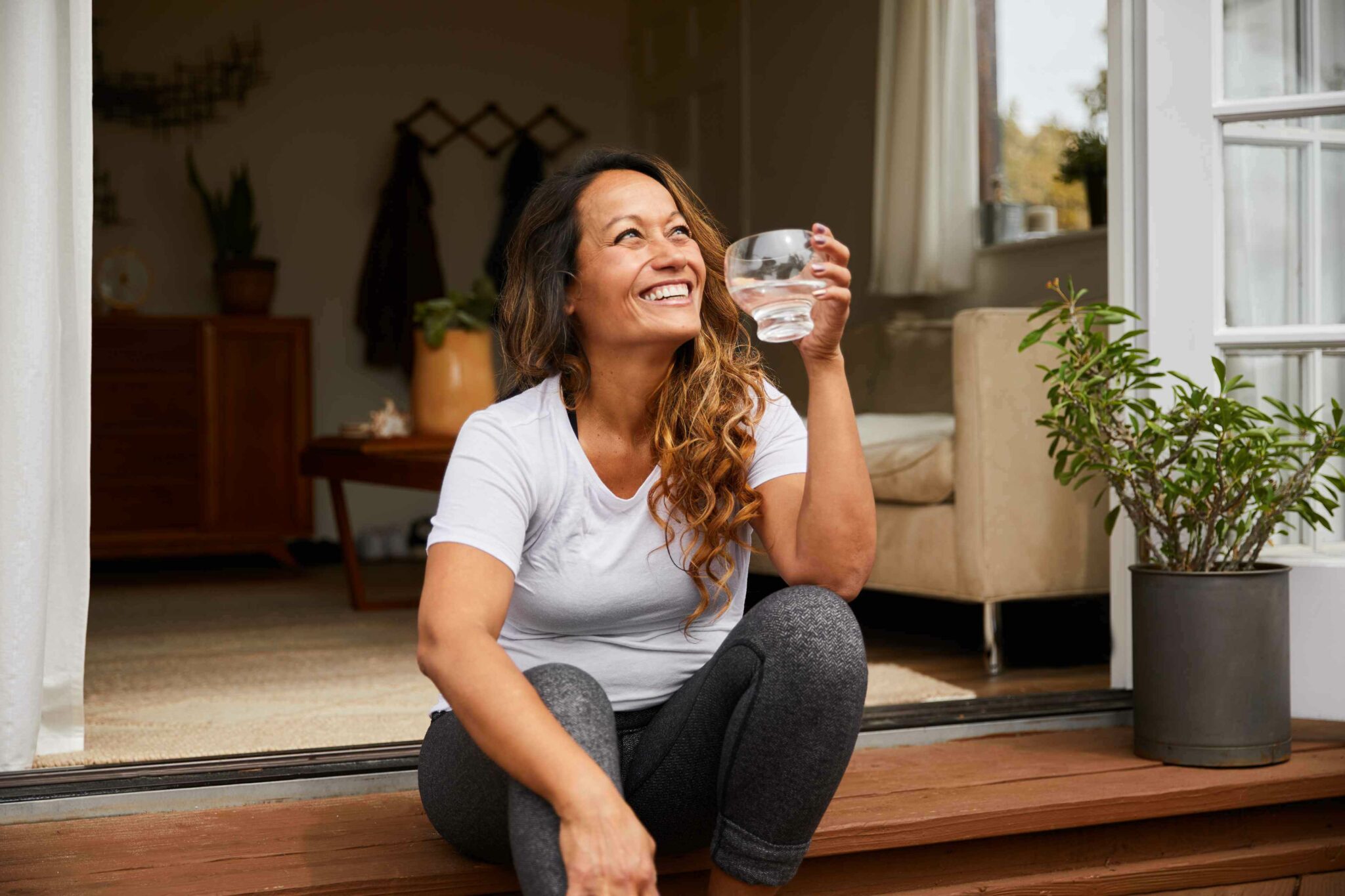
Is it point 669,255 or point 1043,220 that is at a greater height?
point 1043,220

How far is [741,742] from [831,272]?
19.6 inches

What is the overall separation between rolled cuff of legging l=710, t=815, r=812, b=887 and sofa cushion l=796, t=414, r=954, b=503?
1.45m

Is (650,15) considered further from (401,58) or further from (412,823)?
(412,823)

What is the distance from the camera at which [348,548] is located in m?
4.02

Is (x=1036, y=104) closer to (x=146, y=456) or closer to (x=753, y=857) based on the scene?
(x=753, y=857)

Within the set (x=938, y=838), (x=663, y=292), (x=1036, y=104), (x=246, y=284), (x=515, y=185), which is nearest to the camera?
(x=663, y=292)

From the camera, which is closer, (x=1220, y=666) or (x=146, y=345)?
(x=1220, y=666)

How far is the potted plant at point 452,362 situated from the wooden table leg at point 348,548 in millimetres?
370

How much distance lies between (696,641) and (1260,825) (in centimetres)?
102

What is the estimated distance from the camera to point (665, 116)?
6.08m

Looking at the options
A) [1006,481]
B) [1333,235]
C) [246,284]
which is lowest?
[1006,481]

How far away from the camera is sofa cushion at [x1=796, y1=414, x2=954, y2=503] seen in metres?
2.87

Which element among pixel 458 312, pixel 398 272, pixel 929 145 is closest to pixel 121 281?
pixel 398 272

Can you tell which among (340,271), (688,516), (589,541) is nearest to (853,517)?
(688,516)
